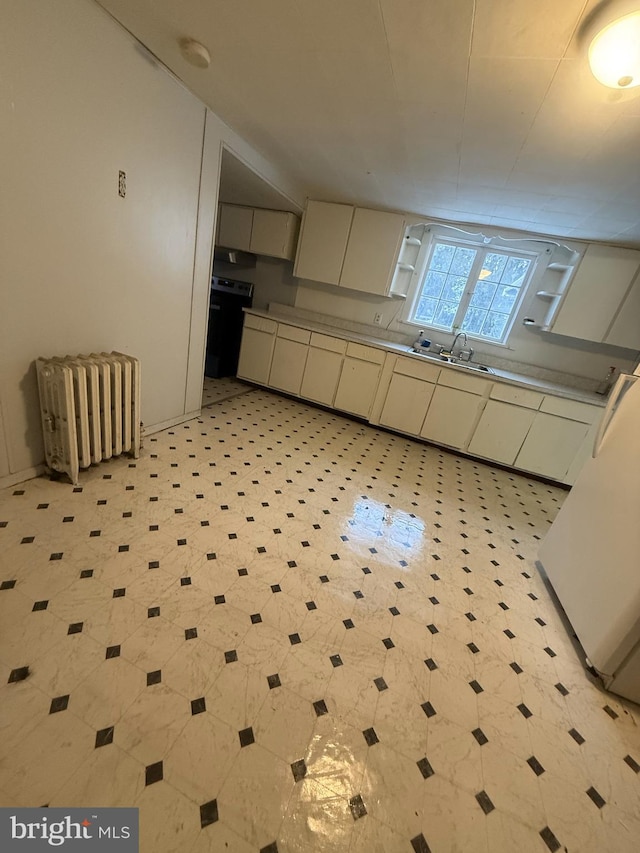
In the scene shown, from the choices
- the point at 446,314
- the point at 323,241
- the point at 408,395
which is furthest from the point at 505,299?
the point at 323,241

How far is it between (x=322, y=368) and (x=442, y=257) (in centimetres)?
201

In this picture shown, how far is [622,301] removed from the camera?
324 cm

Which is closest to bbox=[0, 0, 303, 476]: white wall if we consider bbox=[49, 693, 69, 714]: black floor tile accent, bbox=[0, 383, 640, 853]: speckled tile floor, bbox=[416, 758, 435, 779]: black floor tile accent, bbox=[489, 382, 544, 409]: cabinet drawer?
bbox=[0, 383, 640, 853]: speckled tile floor

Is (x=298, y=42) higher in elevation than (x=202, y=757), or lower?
higher

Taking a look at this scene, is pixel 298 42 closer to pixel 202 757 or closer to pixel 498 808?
pixel 202 757

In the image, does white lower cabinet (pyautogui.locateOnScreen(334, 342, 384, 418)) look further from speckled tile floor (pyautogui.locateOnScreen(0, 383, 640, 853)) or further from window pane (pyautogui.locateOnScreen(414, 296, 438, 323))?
speckled tile floor (pyautogui.locateOnScreen(0, 383, 640, 853))

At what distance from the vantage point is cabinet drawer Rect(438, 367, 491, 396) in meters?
3.54

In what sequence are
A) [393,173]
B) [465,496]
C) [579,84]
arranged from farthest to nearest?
[465,496], [393,173], [579,84]

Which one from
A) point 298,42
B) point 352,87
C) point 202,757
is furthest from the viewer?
point 352,87

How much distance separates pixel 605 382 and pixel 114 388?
4.71 metres

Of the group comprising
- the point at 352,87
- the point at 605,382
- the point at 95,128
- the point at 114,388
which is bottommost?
the point at 114,388

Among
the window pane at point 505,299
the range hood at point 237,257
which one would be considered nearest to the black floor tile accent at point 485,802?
the window pane at point 505,299

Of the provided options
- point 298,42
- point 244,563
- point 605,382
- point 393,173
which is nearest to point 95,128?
point 298,42
